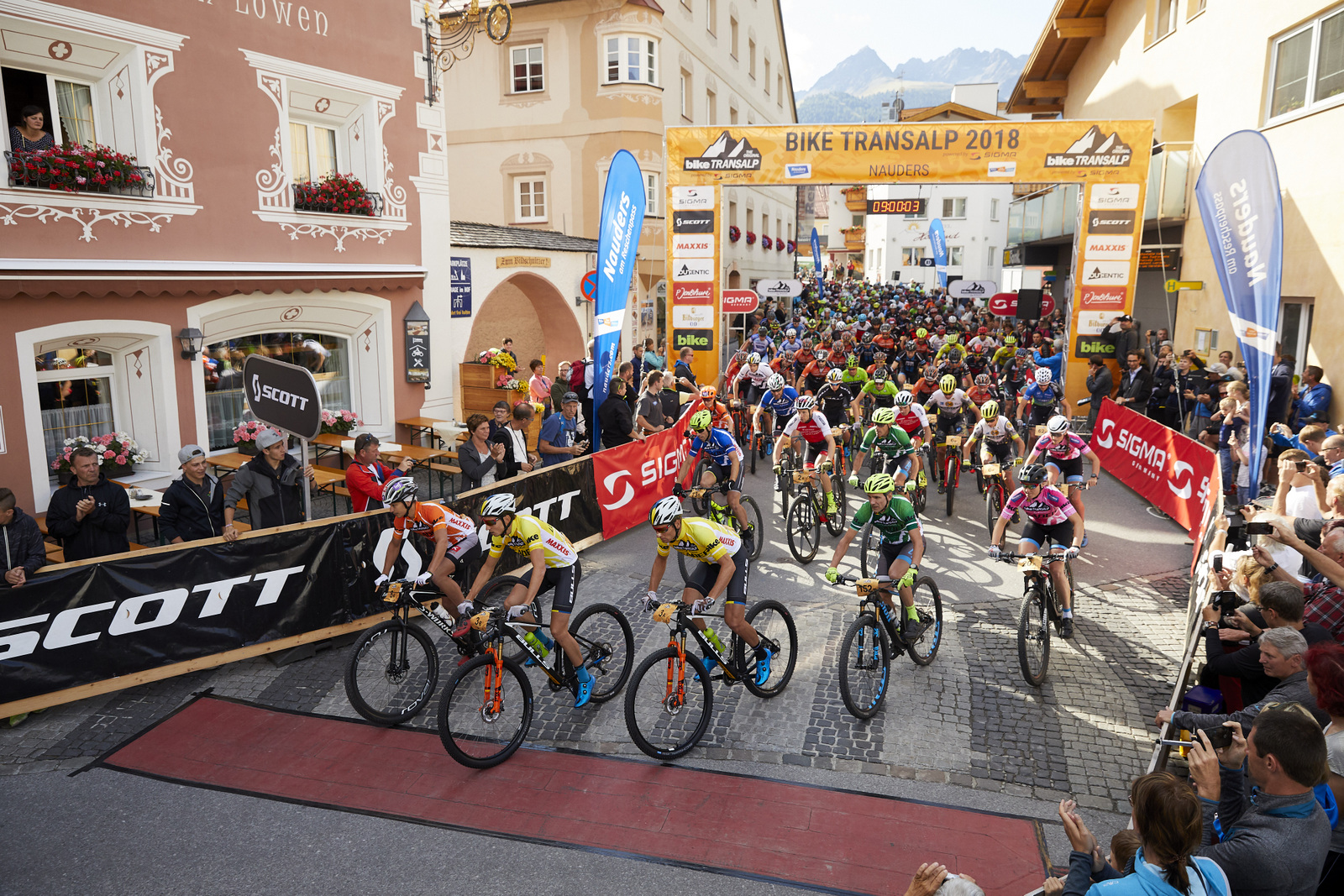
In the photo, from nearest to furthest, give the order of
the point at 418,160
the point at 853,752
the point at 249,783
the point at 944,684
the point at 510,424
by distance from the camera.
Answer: the point at 249,783, the point at 853,752, the point at 944,684, the point at 510,424, the point at 418,160

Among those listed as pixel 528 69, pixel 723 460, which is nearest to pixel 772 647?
pixel 723 460

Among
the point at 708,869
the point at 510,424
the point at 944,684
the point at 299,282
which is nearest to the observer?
the point at 708,869

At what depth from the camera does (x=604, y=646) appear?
682 cm

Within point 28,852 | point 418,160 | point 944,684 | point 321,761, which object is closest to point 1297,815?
point 944,684

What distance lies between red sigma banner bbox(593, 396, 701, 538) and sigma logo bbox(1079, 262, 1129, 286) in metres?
10.4

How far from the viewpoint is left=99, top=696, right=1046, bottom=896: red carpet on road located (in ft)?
16.1

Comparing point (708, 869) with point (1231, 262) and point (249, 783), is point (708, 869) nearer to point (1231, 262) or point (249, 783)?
point (249, 783)

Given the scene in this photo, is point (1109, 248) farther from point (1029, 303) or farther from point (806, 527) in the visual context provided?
point (806, 527)

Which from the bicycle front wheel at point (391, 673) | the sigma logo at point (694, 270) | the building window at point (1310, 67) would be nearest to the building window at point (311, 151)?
the sigma logo at point (694, 270)

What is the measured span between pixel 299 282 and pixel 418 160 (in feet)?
9.97

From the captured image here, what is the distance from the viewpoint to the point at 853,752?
6102mm

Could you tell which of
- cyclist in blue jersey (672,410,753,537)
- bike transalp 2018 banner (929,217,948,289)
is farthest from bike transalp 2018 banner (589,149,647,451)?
bike transalp 2018 banner (929,217,948,289)

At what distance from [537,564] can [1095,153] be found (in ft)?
52.6

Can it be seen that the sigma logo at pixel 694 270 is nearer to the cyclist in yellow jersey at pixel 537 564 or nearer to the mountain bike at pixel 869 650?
the mountain bike at pixel 869 650
